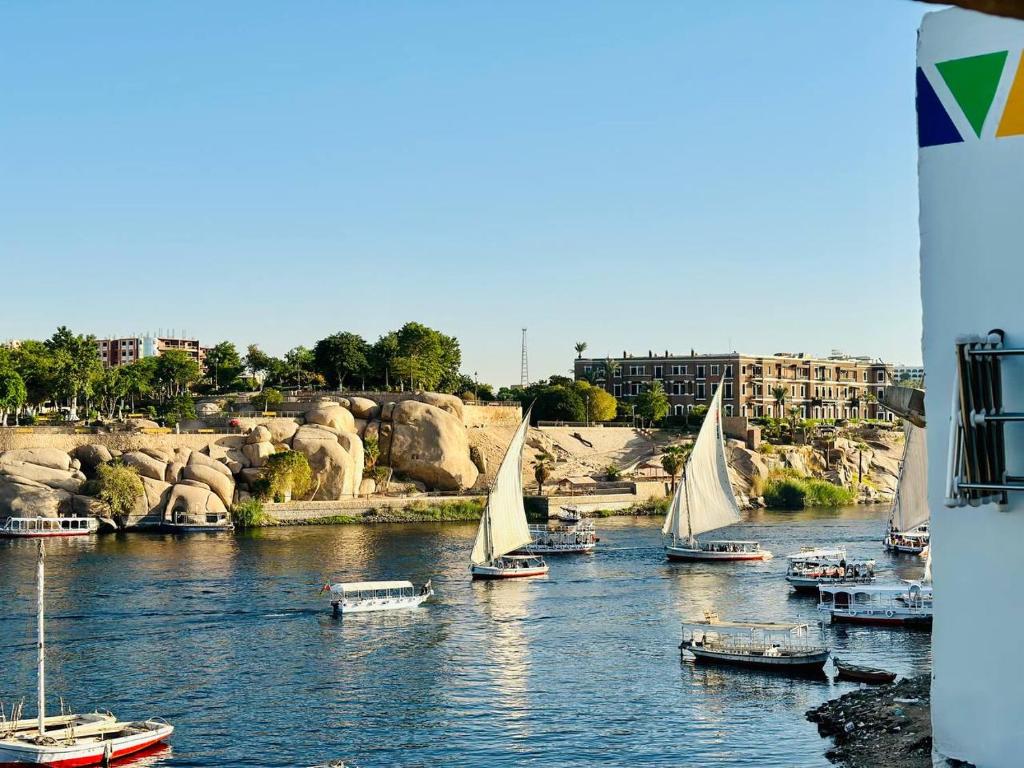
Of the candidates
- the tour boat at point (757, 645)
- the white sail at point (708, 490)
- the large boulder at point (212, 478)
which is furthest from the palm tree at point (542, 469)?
the tour boat at point (757, 645)

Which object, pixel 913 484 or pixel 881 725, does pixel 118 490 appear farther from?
pixel 881 725

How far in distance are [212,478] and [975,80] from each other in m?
91.3

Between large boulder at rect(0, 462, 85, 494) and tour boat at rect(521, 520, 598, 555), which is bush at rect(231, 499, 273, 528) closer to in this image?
large boulder at rect(0, 462, 85, 494)

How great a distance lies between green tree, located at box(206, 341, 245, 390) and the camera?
5463 inches

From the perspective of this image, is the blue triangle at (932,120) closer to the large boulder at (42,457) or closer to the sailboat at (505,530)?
the sailboat at (505,530)

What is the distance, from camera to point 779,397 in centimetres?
15900

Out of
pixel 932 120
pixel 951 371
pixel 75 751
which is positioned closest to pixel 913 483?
pixel 75 751

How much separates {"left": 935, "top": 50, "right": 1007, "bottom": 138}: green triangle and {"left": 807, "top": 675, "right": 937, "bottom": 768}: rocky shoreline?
908 inches

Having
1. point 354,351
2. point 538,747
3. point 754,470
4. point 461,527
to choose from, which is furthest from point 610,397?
point 538,747

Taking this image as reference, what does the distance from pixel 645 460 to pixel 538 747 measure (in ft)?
320

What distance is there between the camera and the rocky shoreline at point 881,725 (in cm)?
3106

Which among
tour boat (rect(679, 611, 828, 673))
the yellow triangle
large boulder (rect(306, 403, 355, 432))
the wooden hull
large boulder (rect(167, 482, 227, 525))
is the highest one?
large boulder (rect(306, 403, 355, 432))

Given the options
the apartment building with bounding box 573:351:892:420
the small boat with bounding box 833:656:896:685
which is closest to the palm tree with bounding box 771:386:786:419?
the apartment building with bounding box 573:351:892:420

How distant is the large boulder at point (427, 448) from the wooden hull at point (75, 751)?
246 feet
